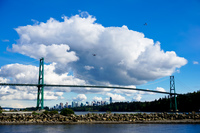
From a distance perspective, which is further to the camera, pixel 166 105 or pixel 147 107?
pixel 147 107

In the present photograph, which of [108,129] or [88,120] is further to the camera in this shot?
[88,120]

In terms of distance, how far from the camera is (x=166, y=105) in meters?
107

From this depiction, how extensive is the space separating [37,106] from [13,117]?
49.1 feet

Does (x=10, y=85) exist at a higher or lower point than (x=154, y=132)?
higher

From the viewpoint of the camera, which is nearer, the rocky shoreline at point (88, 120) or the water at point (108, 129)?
the water at point (108, 129)

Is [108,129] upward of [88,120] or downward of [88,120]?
upward

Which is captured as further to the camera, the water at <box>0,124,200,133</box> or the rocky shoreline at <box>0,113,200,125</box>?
the rocky shoreline at <box>0,113,200,125</box>

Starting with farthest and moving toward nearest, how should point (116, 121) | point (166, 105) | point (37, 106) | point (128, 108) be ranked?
1. point (128, 108)
2. point (166, 105)
3. point (37, 106)
4. point (116, 121)

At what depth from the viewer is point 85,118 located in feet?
120

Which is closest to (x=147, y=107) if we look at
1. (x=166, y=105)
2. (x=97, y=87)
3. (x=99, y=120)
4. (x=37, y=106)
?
(x=166, y=105)

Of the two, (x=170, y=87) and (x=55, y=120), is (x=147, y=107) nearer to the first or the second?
(x=170, y=87)

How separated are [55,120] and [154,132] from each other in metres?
18.2

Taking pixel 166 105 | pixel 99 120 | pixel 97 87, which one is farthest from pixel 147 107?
pixel 99 120

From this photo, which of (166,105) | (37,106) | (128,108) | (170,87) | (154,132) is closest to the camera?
(154,132)
